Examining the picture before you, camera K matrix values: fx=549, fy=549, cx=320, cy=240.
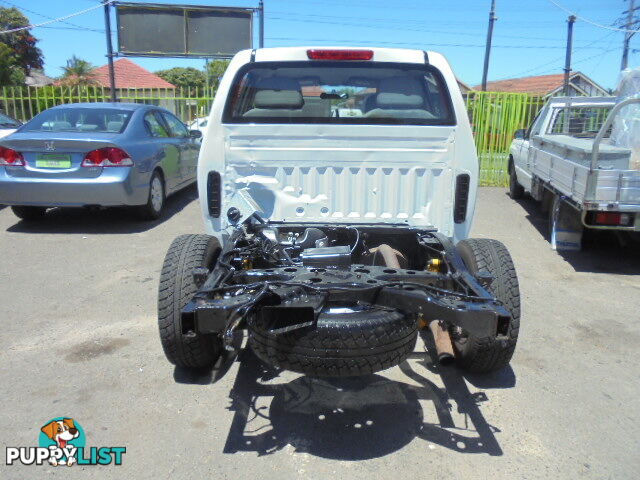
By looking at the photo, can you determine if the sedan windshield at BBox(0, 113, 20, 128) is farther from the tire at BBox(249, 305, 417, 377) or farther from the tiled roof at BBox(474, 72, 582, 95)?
the tiled roof at BBox(474, 72, 582, 95)

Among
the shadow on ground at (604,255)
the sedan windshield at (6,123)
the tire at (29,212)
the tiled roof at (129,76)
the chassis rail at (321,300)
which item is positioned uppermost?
the tiled roof at (129,76)

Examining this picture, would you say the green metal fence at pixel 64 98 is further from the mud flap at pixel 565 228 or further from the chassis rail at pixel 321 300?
the chassis rail at pixel 321 300

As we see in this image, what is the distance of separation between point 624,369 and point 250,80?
336cm

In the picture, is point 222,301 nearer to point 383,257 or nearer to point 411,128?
point 383,257

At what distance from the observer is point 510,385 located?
352 cm

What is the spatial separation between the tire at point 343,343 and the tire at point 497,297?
0.82 m

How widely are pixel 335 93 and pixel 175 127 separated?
19.4 feet

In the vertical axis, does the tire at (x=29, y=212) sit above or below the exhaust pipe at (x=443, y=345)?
below

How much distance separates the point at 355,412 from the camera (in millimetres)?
3168

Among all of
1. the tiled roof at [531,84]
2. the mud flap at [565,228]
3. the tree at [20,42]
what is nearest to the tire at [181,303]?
the mud flap at [565,228]

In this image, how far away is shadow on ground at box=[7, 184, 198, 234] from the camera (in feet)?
24.3

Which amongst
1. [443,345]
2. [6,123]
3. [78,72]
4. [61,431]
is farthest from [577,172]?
[78,72]

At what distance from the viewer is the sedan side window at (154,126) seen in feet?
26.6

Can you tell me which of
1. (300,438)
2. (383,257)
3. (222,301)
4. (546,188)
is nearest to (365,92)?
(383,257)
